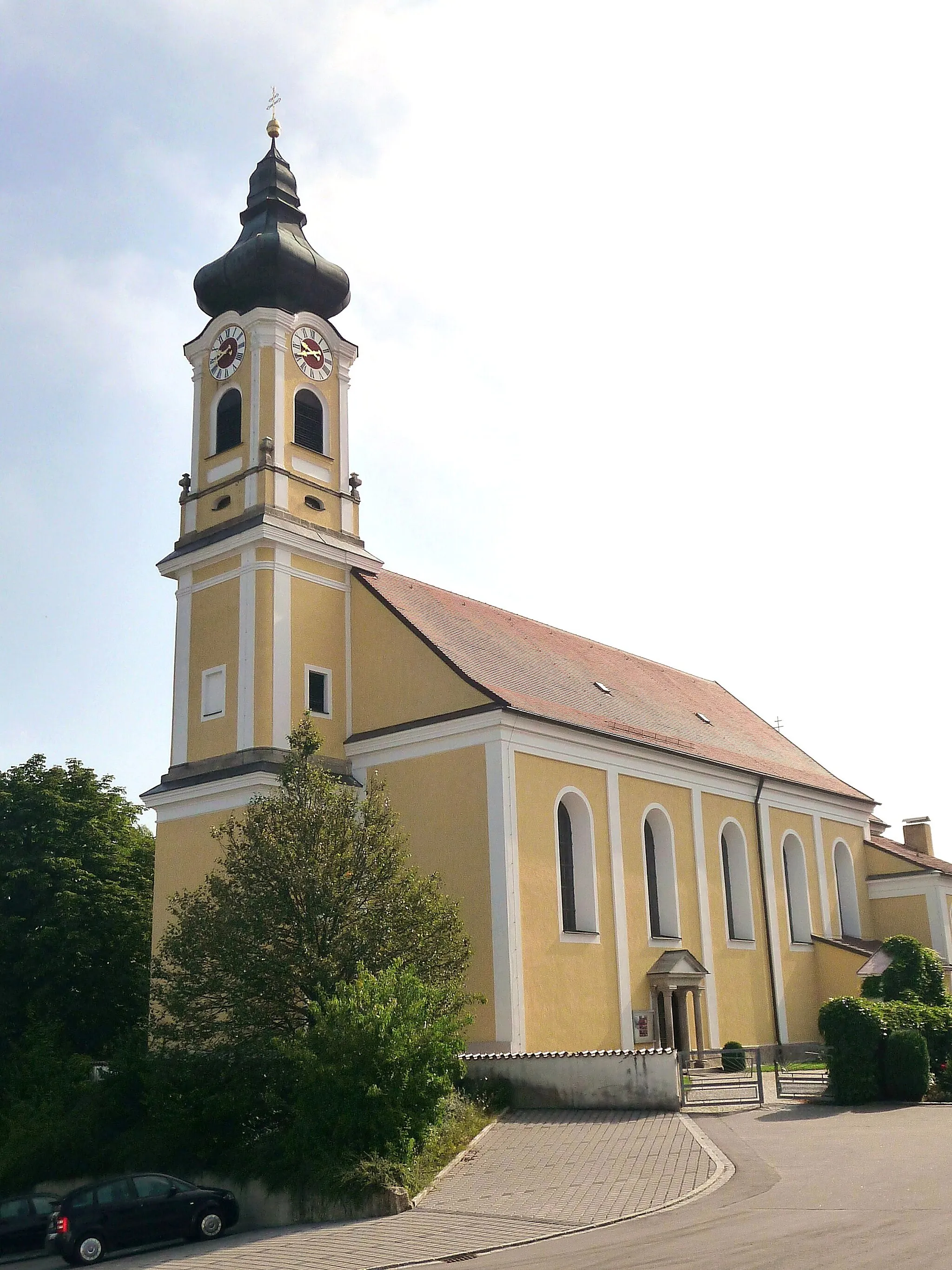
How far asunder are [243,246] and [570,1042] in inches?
824

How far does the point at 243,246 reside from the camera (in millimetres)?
32562

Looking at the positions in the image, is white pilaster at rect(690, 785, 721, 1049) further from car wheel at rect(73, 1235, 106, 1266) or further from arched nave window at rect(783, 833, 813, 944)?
car wheel at rect(73, 1235, 106, 1266)

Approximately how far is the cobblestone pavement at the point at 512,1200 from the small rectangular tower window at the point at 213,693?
1292cm

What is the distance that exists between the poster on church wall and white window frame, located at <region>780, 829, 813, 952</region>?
8439 millimetres

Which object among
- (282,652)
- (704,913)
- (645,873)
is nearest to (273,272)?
(282,652)

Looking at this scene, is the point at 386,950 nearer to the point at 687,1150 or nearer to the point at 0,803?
the point at 687,1150

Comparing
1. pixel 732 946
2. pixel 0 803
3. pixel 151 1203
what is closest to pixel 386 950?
pixel 151 1203

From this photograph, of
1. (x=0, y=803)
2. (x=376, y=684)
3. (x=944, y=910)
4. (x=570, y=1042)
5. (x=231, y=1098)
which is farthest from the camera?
(x=944, y=910)

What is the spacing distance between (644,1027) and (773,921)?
7.91m

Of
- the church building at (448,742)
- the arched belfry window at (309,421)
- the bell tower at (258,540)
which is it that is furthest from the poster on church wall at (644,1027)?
the arched belfry window at (309,421)

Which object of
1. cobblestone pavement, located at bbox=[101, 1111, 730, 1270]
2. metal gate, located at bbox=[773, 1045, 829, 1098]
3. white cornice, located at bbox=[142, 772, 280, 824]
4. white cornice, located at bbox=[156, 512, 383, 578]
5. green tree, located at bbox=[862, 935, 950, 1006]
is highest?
white cornice, located at bbox=[156, 512, 383, 578]

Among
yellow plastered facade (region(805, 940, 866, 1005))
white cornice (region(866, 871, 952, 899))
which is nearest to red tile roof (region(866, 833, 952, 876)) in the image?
white cornice (region(866, 871, 952, 899))

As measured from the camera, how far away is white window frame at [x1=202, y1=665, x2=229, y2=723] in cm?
2970

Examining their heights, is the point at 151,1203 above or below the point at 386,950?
below
